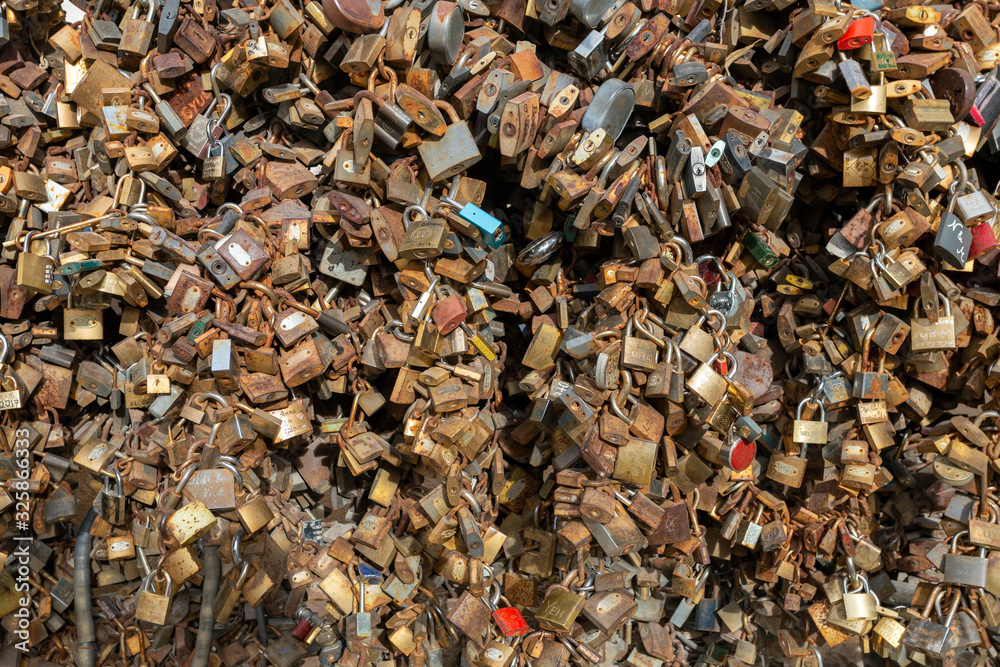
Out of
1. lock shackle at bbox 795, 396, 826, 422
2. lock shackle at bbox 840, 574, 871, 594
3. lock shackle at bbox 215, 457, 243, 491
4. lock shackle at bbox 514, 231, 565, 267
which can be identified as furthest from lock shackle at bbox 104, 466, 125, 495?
lock shackle at bbox 840, 574, 871, 594

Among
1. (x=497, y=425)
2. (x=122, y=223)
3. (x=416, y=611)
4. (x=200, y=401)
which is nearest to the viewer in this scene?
(x=200, y=401)

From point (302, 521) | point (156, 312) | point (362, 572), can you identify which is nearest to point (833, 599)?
point (362, 572)

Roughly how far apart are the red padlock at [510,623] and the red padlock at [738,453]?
0.74 meters

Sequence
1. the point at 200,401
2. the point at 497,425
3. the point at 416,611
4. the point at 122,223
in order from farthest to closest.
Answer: the point at 497,425
the point at 416,611
the point at 122,223
the point at 200,401

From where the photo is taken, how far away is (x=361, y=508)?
91.7 inches

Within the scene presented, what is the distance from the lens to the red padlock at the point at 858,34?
6.22 ft

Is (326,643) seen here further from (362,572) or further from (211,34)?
(211,34)

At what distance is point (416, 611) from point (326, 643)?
26cm

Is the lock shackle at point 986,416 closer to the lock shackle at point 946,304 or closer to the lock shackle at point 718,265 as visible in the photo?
the lock shackle at point 946,304

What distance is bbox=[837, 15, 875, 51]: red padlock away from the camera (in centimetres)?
190

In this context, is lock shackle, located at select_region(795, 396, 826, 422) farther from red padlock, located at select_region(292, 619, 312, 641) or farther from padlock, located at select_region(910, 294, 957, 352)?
red padlock, located at select_region(292, 619, 312, 641)

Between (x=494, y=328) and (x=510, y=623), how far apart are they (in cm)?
85

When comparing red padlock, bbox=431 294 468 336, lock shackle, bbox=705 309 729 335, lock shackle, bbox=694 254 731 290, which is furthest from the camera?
lock shackle, bbox=694 254 731 290

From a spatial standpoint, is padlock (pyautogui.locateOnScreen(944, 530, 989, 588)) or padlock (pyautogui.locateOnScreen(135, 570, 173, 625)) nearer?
padlock (pyautogui.locateOnScreen(135, 570, 173, 625))
